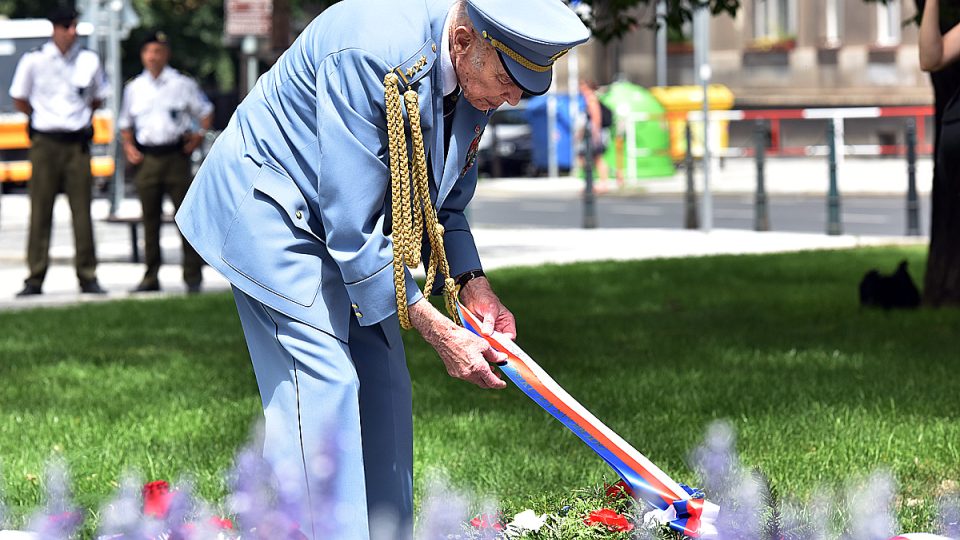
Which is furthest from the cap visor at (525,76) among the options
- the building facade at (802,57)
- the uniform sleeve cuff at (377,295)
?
the building facade at (802,57)

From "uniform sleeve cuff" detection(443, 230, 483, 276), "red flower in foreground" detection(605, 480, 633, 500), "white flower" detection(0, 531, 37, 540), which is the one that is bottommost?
"red flower in foreground" detection(605, 480, 633, 500)

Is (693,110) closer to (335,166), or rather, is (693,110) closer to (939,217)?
(939,217)

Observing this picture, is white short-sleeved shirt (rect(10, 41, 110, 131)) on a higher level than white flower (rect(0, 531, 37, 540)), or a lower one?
higher

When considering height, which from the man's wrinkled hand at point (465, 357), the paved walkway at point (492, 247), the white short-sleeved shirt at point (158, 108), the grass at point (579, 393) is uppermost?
the white short-sleeved shirt at point (158, 108)

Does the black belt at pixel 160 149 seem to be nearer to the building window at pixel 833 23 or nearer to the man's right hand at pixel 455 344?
the man's right hand at pixel 455 344

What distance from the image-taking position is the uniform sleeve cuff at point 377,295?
359 centimetres

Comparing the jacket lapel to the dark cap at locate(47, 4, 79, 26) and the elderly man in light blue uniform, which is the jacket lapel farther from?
the dark cap at locate(47, 4, 79, 26)

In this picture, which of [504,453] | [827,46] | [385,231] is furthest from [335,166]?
[827,46]

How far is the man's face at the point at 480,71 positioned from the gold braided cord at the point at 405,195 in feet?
0.40

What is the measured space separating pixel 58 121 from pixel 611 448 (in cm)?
884

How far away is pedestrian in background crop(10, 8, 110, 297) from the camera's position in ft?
39.3

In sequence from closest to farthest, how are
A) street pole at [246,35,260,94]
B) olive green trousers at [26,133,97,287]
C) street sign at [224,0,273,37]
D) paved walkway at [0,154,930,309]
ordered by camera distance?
olive green trousers at [26,133,97,287], paved walkway at [0,154,930,309], street sign at [224,0,273,37], street pole at [246,35,260,94]

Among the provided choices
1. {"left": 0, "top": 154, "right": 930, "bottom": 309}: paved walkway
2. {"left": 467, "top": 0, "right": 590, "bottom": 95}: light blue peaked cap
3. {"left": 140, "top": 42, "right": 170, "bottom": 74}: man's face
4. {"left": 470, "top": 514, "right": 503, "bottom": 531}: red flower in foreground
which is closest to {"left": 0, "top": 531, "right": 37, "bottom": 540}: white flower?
{"left": 470, "top": 514, "right": 503, "bottom": 531}: red flower in foreground

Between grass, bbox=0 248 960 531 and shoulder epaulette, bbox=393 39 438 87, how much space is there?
6.08 feet
